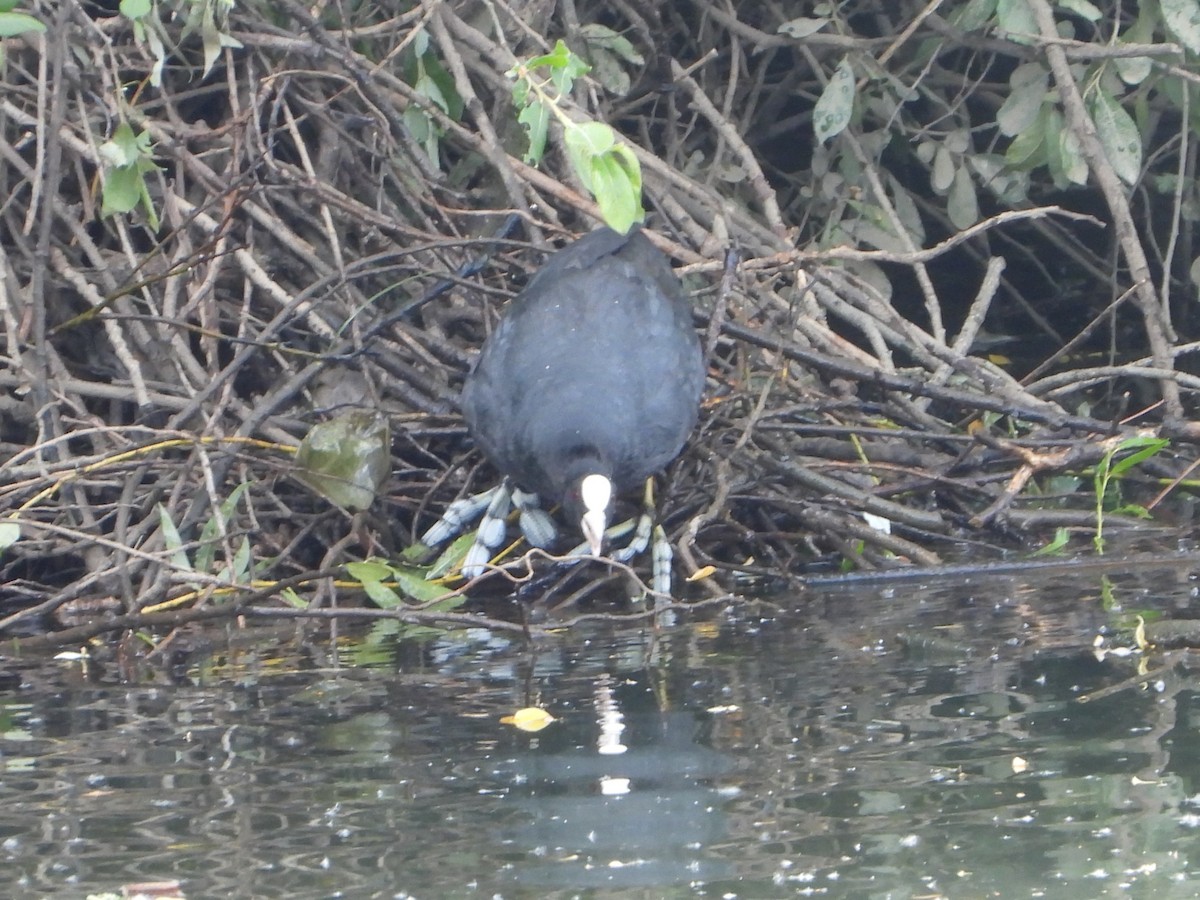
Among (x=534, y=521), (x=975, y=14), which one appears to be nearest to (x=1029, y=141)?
(x=975, y=14)

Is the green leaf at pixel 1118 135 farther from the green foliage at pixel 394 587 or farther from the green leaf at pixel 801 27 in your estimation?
the green foliage at pixel 394 587

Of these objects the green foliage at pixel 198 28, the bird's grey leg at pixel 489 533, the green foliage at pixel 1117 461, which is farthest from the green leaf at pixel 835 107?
the green foliage at pixel 198 28

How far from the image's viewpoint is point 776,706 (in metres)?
2.97

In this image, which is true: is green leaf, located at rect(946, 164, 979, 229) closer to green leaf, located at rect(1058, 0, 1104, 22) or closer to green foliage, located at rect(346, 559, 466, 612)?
green leaf, located at rect(1058, 0, 1104, 22)

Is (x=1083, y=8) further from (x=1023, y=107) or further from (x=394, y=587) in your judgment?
(x=394, y=587)

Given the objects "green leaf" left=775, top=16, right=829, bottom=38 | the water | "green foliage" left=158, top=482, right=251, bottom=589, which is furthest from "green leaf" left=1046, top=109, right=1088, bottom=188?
"green foliage" left=158, top=482, right=251, bottom=589

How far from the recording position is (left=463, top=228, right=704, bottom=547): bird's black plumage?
4.04m

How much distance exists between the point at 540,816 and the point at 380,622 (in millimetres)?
1575

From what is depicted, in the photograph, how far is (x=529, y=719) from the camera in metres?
2.90

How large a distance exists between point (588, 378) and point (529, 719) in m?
1.39

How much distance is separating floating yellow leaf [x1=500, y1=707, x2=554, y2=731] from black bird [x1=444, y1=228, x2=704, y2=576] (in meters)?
0.94

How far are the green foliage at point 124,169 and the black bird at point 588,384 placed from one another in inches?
36.0

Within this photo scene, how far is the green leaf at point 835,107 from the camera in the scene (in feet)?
16.7

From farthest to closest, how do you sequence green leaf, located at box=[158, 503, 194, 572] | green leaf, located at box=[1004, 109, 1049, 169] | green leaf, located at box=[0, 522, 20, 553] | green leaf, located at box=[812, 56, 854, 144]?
green leaf, located at box=[812, 56, 854, 144] → green leaf, located at box=[1004, 109, 1049, 169] → green leaf, located at box=[158, 503, 194, 572] → green leaf, located at box=[0, 522, 20, 553]
